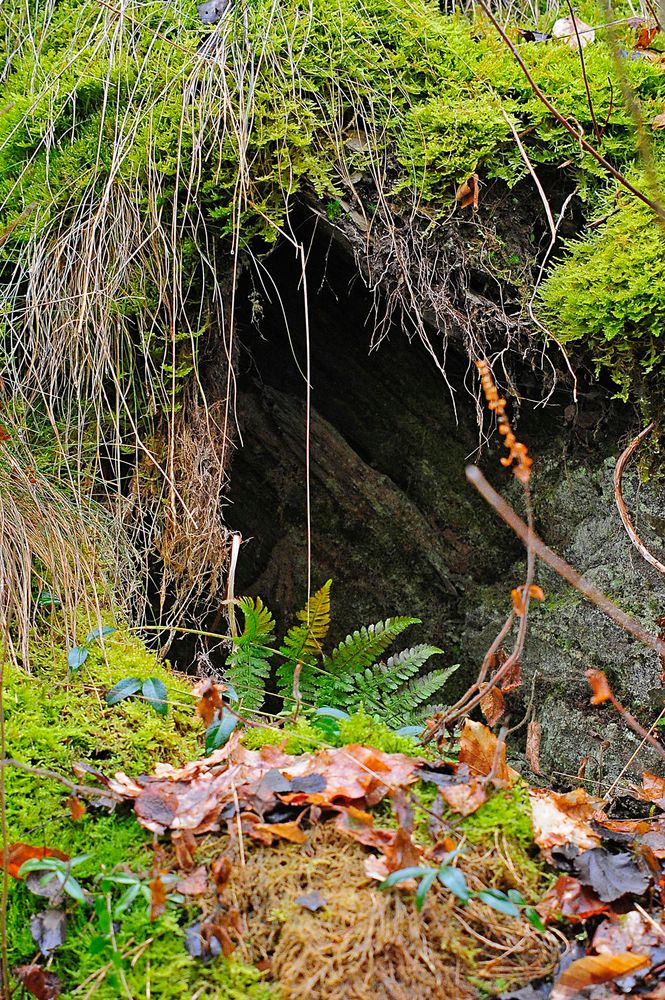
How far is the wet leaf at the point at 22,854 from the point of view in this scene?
1.75 meters

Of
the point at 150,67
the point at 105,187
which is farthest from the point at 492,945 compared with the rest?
the point at 150,67

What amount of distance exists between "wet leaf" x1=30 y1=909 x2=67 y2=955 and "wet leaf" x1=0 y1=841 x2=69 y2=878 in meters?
0.11

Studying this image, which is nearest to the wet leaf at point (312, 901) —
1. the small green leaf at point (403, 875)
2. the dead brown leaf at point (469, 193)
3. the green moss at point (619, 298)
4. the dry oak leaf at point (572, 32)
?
the small green leaf at point (403, 875)

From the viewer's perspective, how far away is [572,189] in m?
2.95

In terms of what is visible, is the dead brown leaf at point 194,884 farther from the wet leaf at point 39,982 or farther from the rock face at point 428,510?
the rock face at point 428,510

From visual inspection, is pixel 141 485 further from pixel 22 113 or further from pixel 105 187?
pixel 22 113

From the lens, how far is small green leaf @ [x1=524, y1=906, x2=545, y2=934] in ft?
5.32

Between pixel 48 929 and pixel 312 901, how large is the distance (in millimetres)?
571

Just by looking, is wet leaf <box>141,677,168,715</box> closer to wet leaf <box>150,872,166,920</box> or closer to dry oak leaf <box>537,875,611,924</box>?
wet leaf <box>150,872,166,920</box>

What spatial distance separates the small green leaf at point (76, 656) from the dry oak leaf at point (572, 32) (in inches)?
118

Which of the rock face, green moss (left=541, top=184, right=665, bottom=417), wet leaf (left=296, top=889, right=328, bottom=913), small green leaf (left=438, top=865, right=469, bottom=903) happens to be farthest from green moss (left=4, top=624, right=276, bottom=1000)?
green moss (left=541, top=184, right=665, bottom=417)

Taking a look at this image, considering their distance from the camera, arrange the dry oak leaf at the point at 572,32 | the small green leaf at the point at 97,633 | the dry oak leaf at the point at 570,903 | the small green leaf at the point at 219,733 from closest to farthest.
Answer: the dry oak leaf at the point at 570,903
the small green leaf at the point at 219,733
the small green leaf at the point at 97,633
the dry oak leaf at the point at 572,32

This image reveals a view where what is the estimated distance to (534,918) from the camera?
1.63m

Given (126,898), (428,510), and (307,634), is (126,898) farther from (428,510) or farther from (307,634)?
(428,510)
